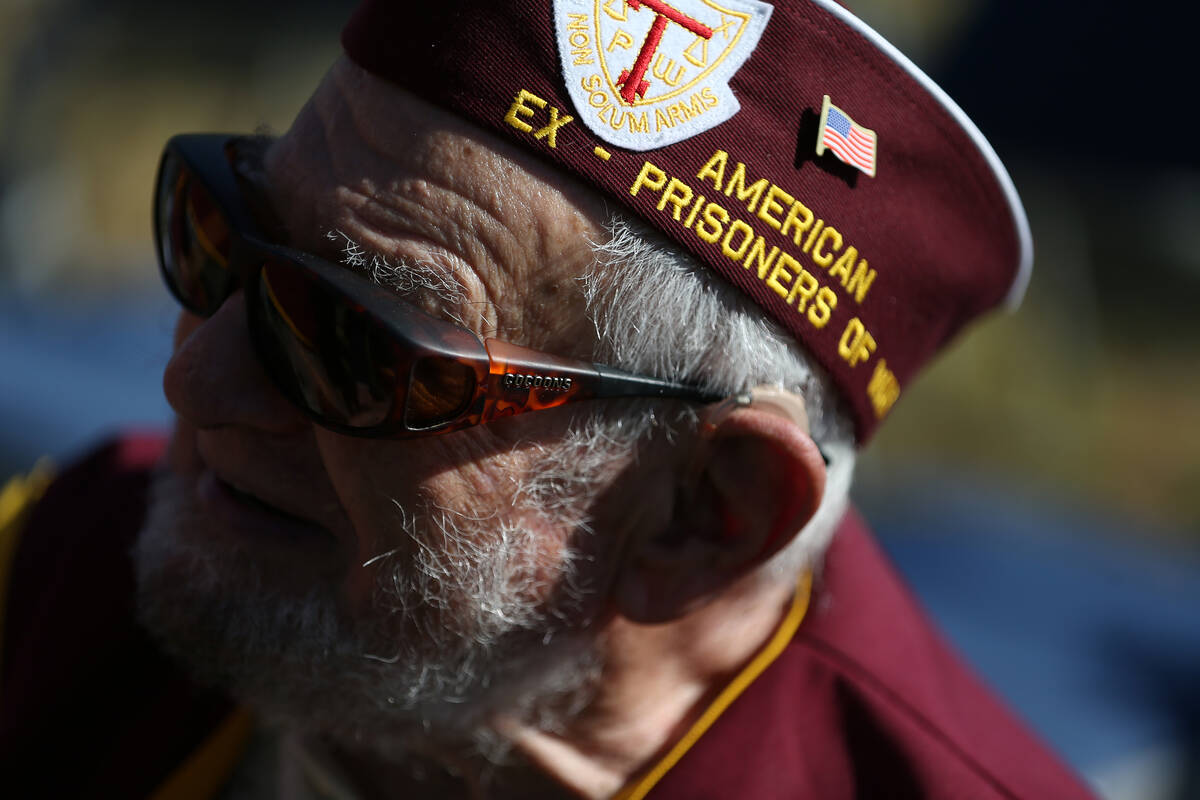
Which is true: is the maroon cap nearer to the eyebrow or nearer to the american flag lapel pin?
the american flag lapel pin

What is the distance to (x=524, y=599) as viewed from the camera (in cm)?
156

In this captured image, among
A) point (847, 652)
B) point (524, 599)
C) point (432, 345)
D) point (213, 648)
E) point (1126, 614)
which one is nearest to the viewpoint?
point (432, 345)

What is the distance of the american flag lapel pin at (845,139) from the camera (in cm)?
138

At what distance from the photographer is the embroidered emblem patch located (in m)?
1.32

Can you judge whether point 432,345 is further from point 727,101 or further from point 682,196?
point 727,101

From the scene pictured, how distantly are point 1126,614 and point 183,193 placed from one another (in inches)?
119

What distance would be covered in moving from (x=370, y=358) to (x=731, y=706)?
86cm

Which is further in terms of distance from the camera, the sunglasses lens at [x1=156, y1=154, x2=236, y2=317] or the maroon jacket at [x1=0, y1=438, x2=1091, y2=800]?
the maroon jacket at [x1=0, y1=438, x2=1091, y2=800]

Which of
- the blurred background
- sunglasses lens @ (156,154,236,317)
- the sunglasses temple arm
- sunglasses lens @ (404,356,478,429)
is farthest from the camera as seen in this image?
the blurred background

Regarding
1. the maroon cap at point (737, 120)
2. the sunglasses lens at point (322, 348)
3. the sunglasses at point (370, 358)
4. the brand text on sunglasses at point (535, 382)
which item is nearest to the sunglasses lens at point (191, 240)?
the sunglasses at point (370, 358)

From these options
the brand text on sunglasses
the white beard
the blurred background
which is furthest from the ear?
the blurred background

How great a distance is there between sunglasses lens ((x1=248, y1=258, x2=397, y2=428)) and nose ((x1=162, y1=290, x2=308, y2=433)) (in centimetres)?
6

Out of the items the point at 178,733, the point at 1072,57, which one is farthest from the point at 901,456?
the point at 178,733

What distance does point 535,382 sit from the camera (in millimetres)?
1368
